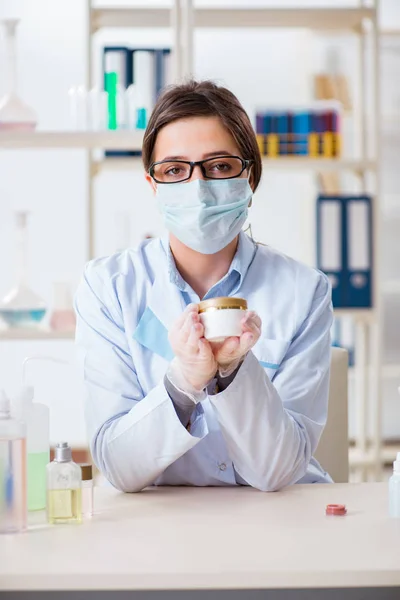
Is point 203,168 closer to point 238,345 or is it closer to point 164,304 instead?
point 164,304

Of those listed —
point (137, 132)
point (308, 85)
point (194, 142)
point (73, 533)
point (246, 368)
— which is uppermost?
point (308, 85)

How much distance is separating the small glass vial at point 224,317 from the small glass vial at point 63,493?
257mm

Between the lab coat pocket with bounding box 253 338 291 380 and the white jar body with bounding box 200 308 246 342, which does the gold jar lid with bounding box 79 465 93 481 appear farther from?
the lab coat pocket with bounding box 253 338 291 380

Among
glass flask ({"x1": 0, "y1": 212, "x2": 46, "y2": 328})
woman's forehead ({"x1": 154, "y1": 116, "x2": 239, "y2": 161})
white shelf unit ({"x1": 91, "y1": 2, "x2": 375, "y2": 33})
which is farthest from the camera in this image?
white shelf unit ({"x1": 91, "y1": 2, "x2": 375, "y2": 33})

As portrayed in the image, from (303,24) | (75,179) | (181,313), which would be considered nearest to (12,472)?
(181,313)

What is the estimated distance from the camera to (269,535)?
1.10 m

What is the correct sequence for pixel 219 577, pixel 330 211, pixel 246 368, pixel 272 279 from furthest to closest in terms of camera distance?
1. pixel 330 211
2. pixel 272 279
3. pixel 246 368
4. pixel 219 577

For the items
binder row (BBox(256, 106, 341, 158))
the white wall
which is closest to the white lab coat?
binder row (BBox(256, 106, 341, 158))

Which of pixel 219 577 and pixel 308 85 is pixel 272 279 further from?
pixel 308 85

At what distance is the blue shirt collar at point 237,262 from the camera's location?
62.8 inches

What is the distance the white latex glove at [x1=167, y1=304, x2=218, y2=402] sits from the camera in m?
1.23

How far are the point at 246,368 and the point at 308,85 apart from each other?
3.49m

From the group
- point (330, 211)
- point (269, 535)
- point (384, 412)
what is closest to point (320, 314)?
point (269, 535)

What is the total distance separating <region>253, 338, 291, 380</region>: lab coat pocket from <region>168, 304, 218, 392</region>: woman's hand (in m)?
0.25
